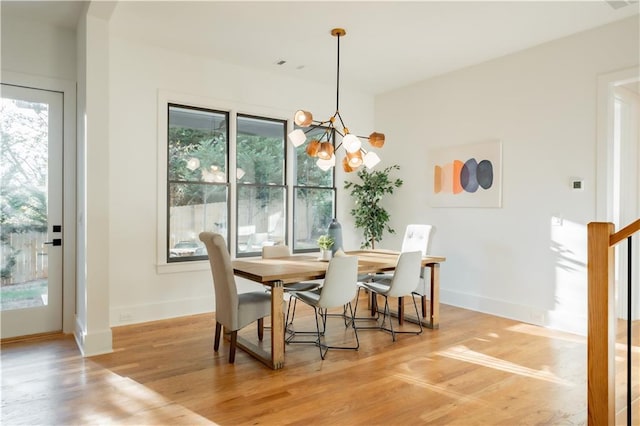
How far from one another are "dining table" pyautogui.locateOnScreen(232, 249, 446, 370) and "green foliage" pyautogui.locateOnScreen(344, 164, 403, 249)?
1425 mm

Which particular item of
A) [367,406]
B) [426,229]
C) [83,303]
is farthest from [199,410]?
[426,229]

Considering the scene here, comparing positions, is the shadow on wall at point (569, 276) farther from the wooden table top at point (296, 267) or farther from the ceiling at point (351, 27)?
the ceiling at point (351, 27)

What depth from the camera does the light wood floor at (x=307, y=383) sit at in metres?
2.47

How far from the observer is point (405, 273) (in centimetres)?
387

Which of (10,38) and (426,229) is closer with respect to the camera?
(10,38)

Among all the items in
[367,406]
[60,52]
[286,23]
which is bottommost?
[367,406]

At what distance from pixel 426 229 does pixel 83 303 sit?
3574 millimetres

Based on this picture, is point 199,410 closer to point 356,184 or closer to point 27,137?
point 27,137

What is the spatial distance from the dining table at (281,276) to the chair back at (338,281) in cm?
13

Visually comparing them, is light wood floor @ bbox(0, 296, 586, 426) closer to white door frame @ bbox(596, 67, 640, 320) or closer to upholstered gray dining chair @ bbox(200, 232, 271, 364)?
upholstered gray dining chair @ bbox(200, 232, 271, 364)

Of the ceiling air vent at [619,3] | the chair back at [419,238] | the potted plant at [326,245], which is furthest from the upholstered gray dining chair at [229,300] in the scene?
the ceiling air vent at [619,3]

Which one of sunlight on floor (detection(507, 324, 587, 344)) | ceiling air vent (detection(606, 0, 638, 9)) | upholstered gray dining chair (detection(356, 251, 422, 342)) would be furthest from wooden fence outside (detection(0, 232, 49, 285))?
ceiling air vent (detection(606, 0, 638, 9))

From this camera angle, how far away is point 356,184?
6176 mm

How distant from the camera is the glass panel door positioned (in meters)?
3.82
